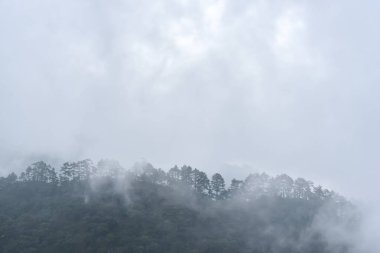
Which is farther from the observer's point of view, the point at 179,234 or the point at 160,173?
the point at 160,173

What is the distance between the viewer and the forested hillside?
64375mm

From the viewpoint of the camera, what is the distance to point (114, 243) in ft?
206

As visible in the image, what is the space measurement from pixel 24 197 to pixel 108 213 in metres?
Result: 18.6

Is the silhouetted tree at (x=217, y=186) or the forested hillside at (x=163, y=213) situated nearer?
the forested hillside at (x=163, y=213)

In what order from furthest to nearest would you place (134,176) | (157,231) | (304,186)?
(304,186) → (134,176) → (157,231)

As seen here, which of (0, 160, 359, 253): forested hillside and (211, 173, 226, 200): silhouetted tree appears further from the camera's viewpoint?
(211, 173, 226, 200): silhouetted tree

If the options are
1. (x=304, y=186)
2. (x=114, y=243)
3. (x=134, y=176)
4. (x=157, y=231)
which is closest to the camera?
(x=114, y=243)

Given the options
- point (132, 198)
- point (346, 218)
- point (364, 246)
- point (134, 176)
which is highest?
point (134, 176)

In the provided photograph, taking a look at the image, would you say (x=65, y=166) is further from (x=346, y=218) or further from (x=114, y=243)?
(x=346, y=218)

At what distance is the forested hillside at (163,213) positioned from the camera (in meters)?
64.4

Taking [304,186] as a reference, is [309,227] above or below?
below

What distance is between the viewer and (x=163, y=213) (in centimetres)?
7444

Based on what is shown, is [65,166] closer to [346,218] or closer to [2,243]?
[2,243]

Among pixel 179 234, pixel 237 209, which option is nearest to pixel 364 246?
pixel 237 209
